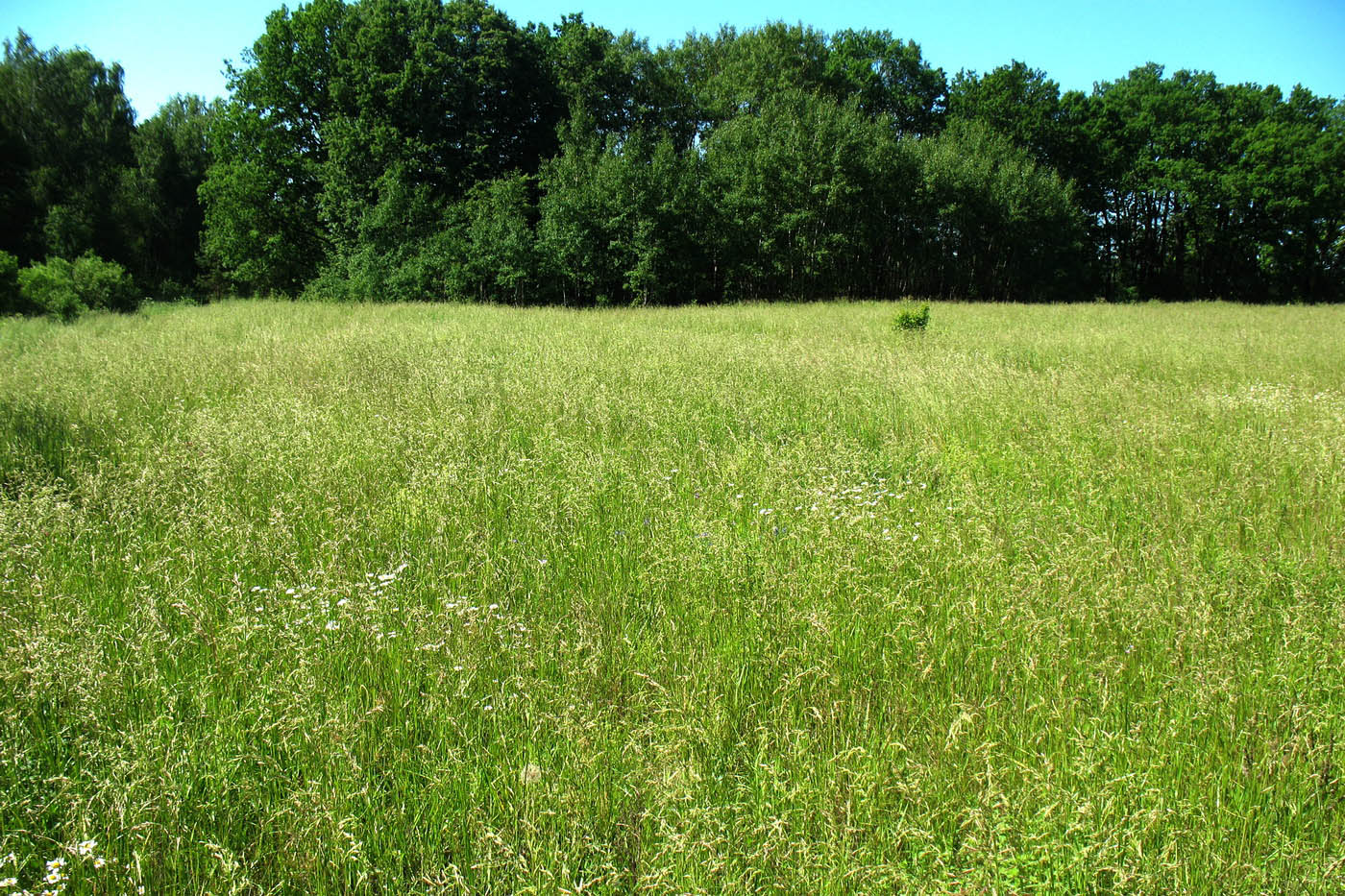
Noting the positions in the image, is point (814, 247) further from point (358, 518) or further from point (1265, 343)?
point (358, 518)

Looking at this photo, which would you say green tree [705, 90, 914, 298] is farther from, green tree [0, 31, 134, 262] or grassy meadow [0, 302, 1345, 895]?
green tree [0, 31, 134, 262]

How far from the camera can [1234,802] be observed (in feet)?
6.31

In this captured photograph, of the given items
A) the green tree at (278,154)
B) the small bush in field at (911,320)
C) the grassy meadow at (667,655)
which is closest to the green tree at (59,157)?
the green tree at (278,154)

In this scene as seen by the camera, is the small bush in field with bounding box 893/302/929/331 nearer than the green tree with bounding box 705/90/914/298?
Yes

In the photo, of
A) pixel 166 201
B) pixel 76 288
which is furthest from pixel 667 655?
pixel 166 201

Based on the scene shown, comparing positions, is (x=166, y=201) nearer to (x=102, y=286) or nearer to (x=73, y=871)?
(x=102, y=286)

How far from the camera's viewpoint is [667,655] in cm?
250

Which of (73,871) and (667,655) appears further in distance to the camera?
(667,655)

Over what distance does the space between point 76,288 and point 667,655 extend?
22.8 m

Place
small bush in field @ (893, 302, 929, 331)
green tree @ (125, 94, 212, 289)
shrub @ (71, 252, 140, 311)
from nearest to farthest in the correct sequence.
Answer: small bush in field @ (893, 302, 929, 331)
shrub @ (71, 252, 140, 311)
green tree @ (125, 94, 212, 289)

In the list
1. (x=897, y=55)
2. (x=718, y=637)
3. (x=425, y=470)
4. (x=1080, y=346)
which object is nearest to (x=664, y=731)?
(x=718, y=637)

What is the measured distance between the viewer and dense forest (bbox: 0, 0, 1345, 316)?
24938 millimetres

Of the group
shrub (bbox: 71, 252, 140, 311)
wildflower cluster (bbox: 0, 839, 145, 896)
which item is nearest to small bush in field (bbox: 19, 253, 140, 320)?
shrub (bbox: 71, 252, 140, 311)

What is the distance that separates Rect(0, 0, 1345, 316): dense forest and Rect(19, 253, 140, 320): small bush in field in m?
0.08
